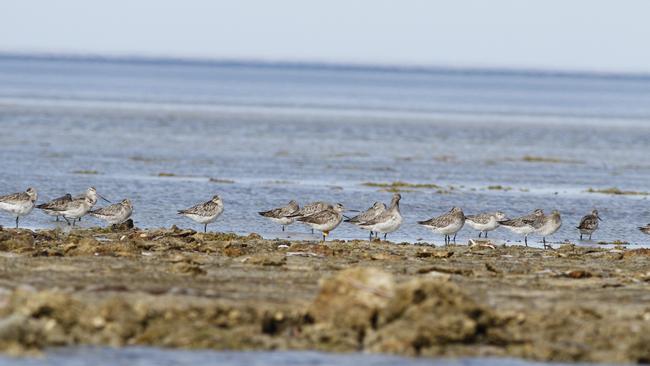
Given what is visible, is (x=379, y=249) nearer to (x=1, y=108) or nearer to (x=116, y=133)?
(x=116, y=133)

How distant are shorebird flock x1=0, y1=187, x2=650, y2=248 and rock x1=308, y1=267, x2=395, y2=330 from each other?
9.94m

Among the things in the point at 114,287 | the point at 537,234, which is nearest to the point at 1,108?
the point at 537,234

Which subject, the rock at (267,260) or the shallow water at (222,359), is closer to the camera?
the shallow water at (222,359)

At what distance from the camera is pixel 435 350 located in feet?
39.9

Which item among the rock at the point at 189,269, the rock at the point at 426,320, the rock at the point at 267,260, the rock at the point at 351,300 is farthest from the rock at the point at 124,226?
the rock at the point at 426,320

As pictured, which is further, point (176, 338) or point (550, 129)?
point (550, 129)

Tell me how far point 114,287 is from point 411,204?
16397mm

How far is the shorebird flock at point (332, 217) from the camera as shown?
23.2m

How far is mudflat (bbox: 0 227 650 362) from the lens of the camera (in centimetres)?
1224

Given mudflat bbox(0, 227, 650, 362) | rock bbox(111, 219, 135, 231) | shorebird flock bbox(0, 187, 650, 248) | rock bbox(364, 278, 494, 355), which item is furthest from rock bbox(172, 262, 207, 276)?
shorebird flock bbox(0, 187, 650, 248)

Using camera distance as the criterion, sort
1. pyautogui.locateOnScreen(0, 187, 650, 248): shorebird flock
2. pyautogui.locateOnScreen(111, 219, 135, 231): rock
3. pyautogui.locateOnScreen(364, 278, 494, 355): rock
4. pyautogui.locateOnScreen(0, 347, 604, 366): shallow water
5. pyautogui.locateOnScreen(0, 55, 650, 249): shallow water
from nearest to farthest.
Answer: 1. pyautogui.locateOnScreen(0, 347, 604, 366): shallow water
2. pyautogui.locateOnScreen(364, 278, 494, 355): rock
3. pyautogui.locateOnScreen(111, 219, 135, 231): rock
4. pyautogui.locateOnScreen(0, 187, 650, 248): shorebird flock
5. pyautogui.locateOnScreen(0, 55, 650, 249): shallow water

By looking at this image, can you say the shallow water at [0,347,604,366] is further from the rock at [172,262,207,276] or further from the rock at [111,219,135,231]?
the rock at [111,219,135,231]

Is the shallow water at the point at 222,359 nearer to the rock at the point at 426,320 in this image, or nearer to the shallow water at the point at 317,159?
the rock at the point at 426,320

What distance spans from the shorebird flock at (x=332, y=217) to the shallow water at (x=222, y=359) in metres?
10.8
